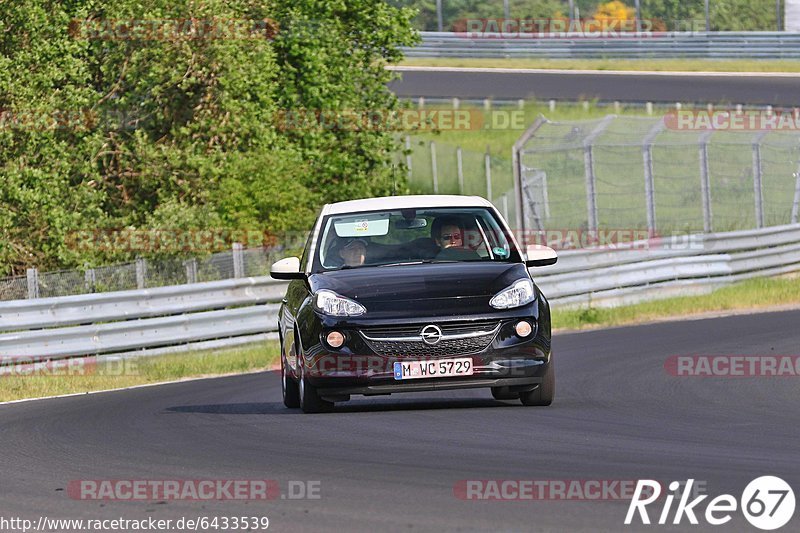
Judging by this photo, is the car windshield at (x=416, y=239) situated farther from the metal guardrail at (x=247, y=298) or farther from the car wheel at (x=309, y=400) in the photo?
the metal guardrail at (x=247, y=298)

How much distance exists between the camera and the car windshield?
12062 millimetres

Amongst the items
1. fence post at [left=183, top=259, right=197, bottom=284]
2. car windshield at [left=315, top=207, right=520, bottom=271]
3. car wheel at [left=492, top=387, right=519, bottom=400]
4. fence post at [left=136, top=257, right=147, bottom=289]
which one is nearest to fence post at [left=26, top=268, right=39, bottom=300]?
fence post at [left=136, top=257, right=147, bottom=289]

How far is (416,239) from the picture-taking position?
12.2 meters

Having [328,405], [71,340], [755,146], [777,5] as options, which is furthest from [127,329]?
[777,5]

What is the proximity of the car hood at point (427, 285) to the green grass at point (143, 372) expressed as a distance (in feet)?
19.2

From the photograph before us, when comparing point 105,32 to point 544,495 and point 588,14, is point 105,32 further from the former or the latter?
point 588,14

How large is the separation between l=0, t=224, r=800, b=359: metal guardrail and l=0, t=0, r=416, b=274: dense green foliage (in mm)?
4886

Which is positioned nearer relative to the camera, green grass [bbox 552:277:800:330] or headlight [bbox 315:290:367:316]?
headlight [bbox 315:290:367:316]

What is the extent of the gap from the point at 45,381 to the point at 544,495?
37.1 ft

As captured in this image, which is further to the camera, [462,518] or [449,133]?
[449,133]

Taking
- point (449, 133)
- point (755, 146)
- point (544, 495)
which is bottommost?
point (449, 133)

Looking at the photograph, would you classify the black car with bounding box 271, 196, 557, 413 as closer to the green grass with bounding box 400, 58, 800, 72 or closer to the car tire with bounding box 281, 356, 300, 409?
the car tire with bounding box 281, 356, 300, 409

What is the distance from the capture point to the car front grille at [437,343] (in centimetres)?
1103

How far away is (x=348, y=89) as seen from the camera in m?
31.6
